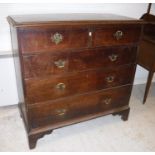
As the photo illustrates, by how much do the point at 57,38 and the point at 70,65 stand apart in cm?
23

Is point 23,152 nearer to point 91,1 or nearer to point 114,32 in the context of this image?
point 114,32

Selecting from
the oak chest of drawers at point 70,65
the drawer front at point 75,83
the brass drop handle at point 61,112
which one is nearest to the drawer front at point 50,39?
the oak chest of drawers at point 70,65

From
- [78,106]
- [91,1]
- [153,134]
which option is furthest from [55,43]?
[153,134]

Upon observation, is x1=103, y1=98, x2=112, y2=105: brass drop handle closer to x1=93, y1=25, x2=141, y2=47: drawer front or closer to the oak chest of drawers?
the oak chest of drawers

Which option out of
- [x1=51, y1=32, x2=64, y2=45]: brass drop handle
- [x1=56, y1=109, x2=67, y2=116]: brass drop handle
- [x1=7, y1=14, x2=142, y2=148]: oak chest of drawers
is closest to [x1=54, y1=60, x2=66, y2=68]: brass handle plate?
[x1=7, y1=14, x2=142, y2=148]: oak chest of drawers

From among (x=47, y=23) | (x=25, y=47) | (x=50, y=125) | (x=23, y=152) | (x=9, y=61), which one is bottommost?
(x=23, y=152)

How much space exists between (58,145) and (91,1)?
1.38 meters

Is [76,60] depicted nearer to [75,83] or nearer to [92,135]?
[75,83]

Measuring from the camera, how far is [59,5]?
1696mm

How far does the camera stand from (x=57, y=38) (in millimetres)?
1191

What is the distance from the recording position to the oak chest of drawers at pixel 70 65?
46.2 inches

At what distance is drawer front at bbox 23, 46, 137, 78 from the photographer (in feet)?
4.01

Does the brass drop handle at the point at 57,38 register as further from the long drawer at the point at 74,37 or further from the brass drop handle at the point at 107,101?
the brass drop handle at the point at 107,101

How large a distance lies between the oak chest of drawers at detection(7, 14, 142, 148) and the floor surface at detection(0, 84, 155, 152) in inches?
6.6
